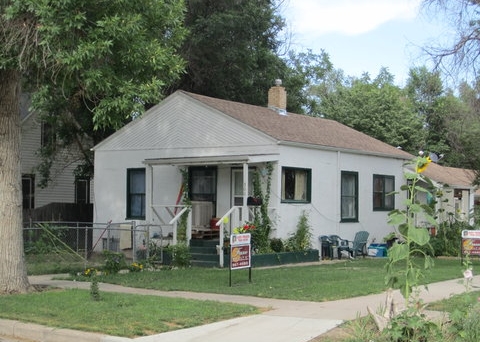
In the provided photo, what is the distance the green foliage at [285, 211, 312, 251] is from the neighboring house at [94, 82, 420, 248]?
0.62 ft

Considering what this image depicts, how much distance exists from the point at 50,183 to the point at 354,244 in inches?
627

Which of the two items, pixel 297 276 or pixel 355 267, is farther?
pixel 355 267

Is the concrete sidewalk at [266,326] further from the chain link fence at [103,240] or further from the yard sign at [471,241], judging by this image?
the chain link fence at [103,240]

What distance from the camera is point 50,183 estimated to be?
29.7 metres

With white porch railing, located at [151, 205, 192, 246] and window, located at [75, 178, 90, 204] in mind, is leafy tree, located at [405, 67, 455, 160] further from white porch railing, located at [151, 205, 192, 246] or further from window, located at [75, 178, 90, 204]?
white porch railing, located at [151, 205, 192, 246]

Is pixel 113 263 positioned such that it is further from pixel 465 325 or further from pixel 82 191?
pixel 82 191

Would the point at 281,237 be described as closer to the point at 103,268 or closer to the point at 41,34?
the point at 103,268

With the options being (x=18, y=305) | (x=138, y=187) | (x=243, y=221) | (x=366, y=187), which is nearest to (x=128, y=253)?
(x=138, y=187)

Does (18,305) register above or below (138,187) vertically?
below

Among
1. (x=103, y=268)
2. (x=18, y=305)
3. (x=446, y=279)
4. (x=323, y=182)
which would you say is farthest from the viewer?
(x=323, y=182)

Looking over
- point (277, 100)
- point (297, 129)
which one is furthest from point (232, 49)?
point (297, 129)

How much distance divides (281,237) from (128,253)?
5414mm

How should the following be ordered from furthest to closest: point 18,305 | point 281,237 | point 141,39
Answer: point 281,237, point 141,39, point 18,305

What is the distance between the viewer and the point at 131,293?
11.7 m
